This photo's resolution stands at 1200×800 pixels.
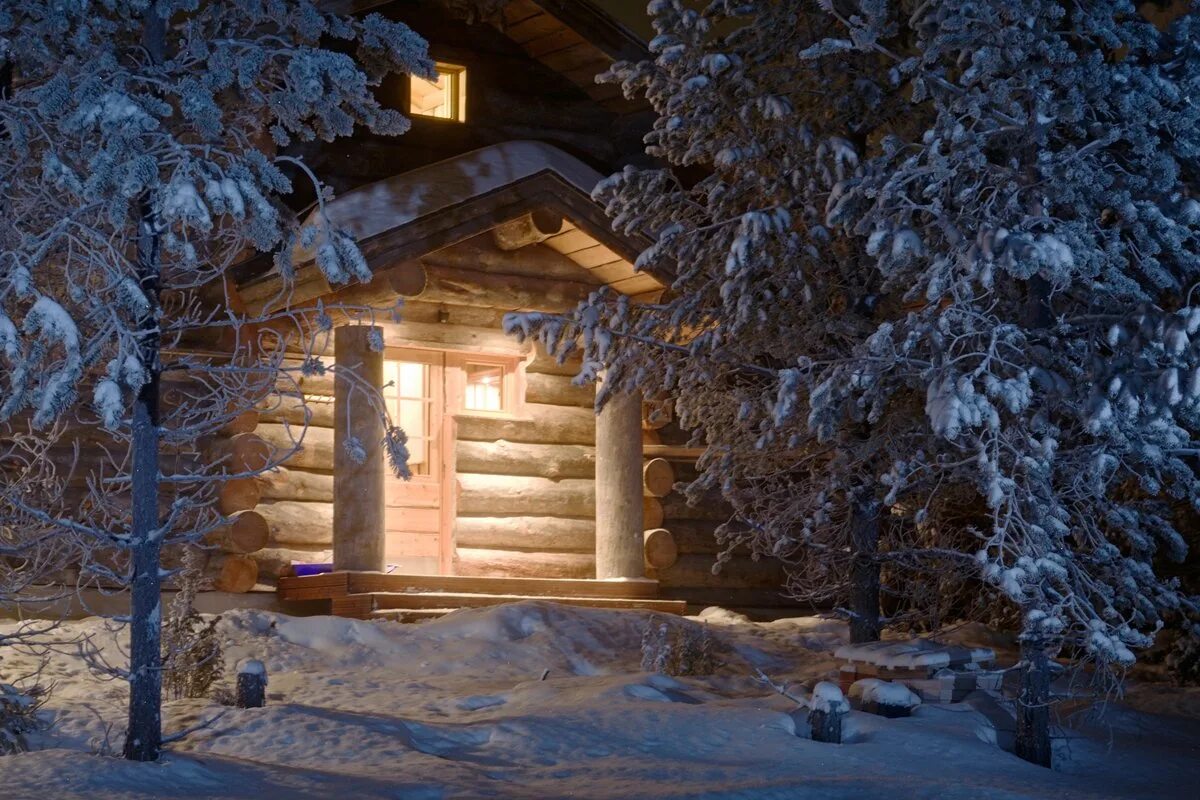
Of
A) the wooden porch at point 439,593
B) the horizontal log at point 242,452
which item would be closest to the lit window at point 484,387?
the wooden porch at point 439,593

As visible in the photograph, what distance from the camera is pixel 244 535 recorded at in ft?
43.3

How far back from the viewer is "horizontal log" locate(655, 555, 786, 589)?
51.4 feet

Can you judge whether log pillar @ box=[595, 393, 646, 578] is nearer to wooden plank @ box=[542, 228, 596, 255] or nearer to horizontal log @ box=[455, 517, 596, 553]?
horizontal log @ box=[455, 517, 596, 553]

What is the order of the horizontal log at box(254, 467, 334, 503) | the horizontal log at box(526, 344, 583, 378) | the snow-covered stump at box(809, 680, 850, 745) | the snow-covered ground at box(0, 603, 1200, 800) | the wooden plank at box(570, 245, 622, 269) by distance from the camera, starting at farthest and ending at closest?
the horizontal log at box(526, 344, 583, 378) → the wooden plank at box(570, 245, 622, 269) → the horizontal log at box(254, 467, 334, 503) → the snow-covered stump at box(809, 680, 850, 745) → the snow-covered ground at box(0, 603, 1200, 800)

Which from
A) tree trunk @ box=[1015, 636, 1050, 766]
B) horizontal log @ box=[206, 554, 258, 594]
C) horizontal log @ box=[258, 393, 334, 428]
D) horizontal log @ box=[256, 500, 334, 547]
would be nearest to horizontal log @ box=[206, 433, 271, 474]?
horizontal log @ box=[258, 393, 334, 428]

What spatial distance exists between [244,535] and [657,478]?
4.63 m

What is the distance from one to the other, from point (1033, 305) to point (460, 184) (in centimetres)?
634

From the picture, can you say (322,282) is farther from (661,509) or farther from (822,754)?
(822,754)

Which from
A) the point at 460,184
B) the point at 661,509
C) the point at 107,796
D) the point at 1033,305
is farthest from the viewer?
the point at 661,509

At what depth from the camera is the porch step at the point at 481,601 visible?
12.8 m

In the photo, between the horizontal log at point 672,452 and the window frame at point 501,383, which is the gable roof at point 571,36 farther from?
the horizontal log at point 672,452

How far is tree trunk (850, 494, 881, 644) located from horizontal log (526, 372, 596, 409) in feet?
15.7

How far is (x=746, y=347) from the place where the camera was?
36.2ft

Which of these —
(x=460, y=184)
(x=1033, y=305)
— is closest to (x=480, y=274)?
(x=460, y=184)
